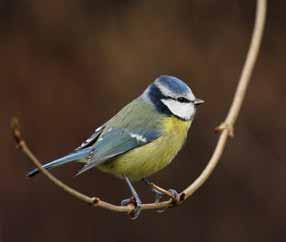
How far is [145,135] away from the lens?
10.5 feet

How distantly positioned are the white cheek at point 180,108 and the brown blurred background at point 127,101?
3.19 meters

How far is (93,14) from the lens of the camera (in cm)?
655

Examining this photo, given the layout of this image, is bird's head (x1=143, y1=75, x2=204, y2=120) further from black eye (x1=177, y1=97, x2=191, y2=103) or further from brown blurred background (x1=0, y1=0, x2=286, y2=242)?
brown blurred background (x1=0, y1=0, x2=286, y2=242)

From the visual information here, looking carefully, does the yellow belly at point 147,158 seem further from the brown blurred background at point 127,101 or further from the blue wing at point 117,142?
the brown blurred background at point 127,101

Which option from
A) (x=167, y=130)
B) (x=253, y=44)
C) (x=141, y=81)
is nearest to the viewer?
(x=253, y=44)

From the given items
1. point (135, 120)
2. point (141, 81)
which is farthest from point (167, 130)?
point (141, 81)

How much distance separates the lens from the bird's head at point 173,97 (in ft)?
10.0

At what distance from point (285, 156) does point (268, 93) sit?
49 cm

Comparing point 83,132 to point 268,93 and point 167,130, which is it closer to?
point 268,93

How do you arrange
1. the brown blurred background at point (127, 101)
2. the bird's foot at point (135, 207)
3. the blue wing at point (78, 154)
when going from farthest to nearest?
1. the brown blurred background at point (127, 101)
2. the blue wing at point (78, 154)
3. the bird's foot at point (135, 207)

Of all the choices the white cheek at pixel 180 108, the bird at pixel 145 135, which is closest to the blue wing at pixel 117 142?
the bird at pixel 145 135

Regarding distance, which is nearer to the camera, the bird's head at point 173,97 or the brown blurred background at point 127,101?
the bird's head at point 173,97

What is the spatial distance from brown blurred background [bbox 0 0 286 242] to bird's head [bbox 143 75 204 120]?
3185mm

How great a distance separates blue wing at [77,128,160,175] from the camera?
3.08 metres
